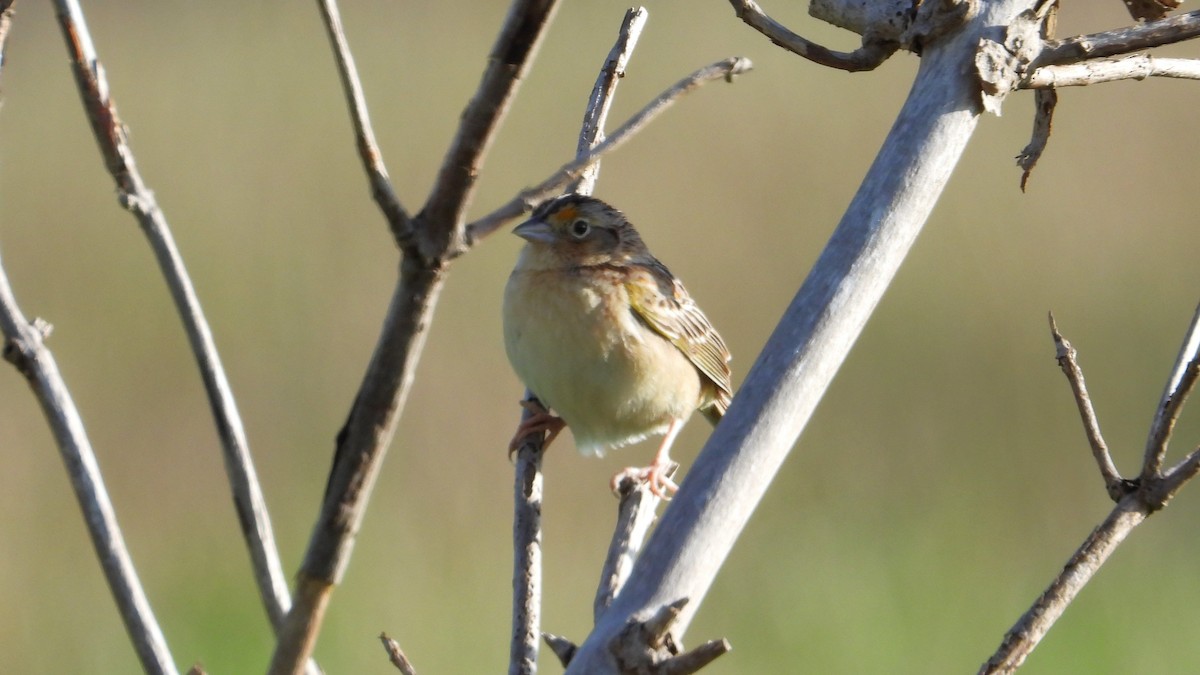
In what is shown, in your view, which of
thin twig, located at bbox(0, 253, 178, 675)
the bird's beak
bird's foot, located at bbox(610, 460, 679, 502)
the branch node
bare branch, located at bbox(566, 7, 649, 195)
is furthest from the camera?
the bird's beak

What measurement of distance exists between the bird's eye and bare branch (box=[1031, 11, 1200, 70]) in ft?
6.84

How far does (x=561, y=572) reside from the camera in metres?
6.05

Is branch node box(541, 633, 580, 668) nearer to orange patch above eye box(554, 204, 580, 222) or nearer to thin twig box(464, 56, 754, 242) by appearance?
thin twig box(464, 56, 754, 242)

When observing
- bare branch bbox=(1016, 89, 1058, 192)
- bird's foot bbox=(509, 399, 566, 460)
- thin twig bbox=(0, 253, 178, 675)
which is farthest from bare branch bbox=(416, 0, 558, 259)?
bird's foot bbox=(509, 399, 566, 460)

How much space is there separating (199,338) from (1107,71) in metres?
1.24

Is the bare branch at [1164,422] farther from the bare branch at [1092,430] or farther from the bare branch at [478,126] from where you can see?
the bare branch at [478,126]

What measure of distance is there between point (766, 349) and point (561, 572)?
4.71 metres

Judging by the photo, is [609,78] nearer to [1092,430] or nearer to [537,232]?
[1092,430]

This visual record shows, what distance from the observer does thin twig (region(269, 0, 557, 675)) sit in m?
0.94

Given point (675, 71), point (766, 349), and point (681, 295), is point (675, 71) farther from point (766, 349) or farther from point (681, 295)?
point (766, 349)

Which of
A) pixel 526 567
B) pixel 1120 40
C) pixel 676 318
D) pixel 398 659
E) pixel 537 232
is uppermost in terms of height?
pixel 537 232

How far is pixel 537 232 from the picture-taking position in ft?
12.1

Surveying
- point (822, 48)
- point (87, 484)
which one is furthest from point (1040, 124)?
point (87, 484)

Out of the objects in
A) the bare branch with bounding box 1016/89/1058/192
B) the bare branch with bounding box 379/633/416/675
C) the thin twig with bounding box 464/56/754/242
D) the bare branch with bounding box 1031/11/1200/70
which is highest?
the bare branch with bounding box 1016/89/1058/192
